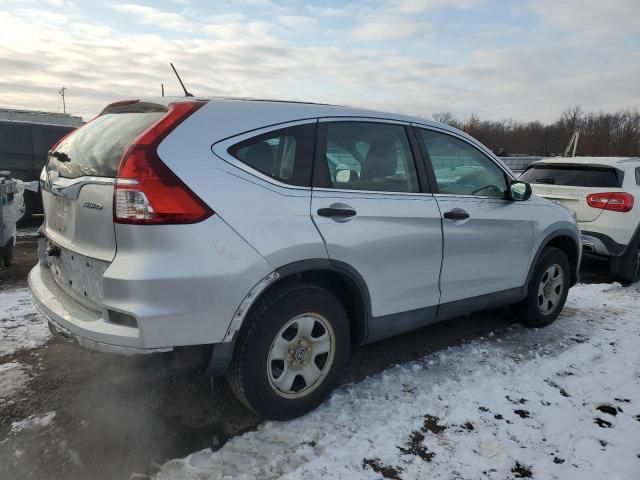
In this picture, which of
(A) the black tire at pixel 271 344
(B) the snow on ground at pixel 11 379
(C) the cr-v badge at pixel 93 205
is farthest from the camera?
(B) the snow on ground at pixel 11 379

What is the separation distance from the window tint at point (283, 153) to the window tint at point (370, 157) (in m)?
0.16

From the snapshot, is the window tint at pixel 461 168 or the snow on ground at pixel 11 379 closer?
the snow on ground at pixel 11 379

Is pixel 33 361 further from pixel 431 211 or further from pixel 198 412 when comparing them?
pixel 431 211

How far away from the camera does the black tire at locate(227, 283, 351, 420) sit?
99.3 inches

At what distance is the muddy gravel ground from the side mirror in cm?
141

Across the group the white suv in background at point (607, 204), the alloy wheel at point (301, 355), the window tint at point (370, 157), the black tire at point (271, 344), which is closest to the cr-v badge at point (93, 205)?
the black tire at point (271, 344)

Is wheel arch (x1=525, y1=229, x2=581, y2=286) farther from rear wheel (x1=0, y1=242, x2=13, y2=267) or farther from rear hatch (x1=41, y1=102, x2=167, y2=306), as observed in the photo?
rear wheel (x1=0, y1=242, x2=13, y2=267)

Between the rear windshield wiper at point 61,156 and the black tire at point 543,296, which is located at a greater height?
the rear windshield wiper at point 61,156

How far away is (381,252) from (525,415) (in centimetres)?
130

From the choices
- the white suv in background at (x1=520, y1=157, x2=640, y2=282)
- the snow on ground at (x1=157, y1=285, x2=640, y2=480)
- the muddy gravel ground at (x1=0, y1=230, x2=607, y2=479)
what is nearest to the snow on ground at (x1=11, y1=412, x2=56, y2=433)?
the muddy gravel ground at (x1=0, y1=230, x2=607, y2=479)

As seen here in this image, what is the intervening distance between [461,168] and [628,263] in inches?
160

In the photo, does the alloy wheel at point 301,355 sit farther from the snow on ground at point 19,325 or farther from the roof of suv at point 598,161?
the roof of suv at point 598,161

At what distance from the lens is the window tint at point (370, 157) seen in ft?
9.52

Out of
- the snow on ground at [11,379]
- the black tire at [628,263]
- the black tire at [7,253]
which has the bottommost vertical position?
the snow on ground at [11,379]
